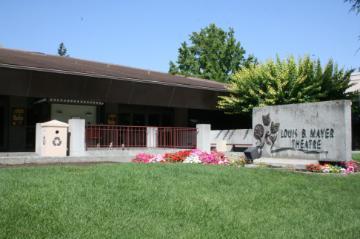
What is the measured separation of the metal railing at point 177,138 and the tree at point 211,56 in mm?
33931

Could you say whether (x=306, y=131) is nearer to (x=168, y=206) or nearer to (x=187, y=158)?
(x=187, y=158)

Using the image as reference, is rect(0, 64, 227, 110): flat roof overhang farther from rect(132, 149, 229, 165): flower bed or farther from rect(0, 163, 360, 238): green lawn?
rect(0, 163, 360, 238): green lawn

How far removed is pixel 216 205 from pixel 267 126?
10.5 meters

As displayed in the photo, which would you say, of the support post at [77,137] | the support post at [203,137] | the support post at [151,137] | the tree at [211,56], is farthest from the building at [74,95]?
the tree at [211,56]

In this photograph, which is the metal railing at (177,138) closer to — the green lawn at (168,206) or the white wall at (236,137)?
the white wall at (236,137)

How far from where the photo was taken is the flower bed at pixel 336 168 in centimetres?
1422

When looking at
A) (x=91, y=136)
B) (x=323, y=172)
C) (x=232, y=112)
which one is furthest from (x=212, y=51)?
(x=323, y=172)

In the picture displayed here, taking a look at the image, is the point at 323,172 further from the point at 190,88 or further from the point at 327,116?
the point at 190,88

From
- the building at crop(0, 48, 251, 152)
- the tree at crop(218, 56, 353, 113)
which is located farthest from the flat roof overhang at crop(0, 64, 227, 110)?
the tree at crop(218, 56, 353, 113)

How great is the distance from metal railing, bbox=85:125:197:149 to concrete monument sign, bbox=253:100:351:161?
458 centimetres

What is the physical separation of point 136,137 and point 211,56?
126 ft

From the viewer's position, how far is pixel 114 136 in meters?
20.0

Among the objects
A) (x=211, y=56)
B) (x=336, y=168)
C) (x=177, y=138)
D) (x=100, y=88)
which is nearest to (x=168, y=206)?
(x=336, y=168)

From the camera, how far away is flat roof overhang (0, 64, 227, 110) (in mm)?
20359
